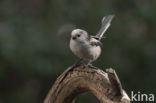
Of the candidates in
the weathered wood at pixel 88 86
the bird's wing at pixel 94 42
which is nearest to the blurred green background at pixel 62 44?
the bird's wing at pixel 94 42

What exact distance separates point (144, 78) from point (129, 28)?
1.63ft

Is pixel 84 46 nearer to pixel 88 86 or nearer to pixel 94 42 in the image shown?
pixel 94 42

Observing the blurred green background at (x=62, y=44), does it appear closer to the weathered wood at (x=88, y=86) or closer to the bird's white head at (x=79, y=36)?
the bird's white head at (x=79, y=36)

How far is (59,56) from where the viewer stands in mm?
4508

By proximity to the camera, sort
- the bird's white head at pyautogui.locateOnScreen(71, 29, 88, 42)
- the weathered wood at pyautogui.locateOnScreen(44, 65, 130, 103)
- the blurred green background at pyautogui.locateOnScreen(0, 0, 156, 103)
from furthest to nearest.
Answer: the blurred green background at pyautogui.locateOnScreen(0, 0, 156, 103) → the bird's white head at pyautogui.locateOnScreen(71, 29, 88, 42) → the weathered wood at pyautogui.locateOnScreen(44, 65, 130, 103)

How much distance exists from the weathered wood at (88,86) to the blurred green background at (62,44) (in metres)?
2.53

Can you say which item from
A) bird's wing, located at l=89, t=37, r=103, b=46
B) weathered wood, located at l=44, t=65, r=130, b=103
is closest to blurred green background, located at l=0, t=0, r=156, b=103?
bird's wing, located at l=89, t=37, r=103, b=46

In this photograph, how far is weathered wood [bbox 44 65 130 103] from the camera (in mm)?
1536

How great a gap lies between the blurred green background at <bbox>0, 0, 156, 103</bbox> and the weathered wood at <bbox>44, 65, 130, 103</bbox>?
2529mm

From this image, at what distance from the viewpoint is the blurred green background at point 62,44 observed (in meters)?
4.44

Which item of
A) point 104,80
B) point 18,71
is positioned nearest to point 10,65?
point 18,71

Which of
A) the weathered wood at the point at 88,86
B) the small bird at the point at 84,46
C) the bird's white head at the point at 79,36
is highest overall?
the bird's white head at the point at 79,36

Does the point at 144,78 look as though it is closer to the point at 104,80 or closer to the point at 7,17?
the point at 7,17

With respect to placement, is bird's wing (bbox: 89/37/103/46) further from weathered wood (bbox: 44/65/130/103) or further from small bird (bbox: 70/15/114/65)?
weathered wood (bbox: 44/65/130/103)
